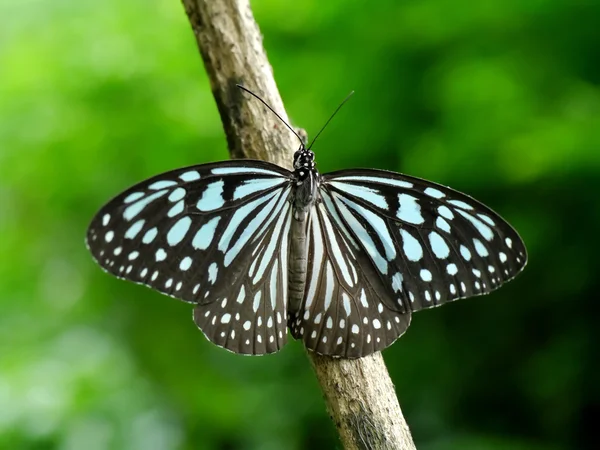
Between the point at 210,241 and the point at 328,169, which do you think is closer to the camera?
the point at 210,241

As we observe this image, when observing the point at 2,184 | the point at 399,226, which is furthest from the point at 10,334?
the point at 399,226

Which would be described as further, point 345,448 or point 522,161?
point 522,161

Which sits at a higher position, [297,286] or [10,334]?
[10,334]

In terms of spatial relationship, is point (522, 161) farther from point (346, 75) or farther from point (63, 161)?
point (63, 161)

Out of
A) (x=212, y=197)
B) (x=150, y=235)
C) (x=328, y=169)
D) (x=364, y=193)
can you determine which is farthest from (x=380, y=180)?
(x=328, y=169)

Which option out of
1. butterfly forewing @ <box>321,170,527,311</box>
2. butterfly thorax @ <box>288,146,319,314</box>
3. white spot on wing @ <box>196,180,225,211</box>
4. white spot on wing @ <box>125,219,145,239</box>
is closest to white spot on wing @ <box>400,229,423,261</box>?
butterfly forewing @ <box>321,170,527,311</box>

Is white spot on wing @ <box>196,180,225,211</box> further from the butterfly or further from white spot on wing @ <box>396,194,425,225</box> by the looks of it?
white spot on wing @ <box>396,194,425,225</box>

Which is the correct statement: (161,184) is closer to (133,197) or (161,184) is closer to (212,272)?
(133,197)
